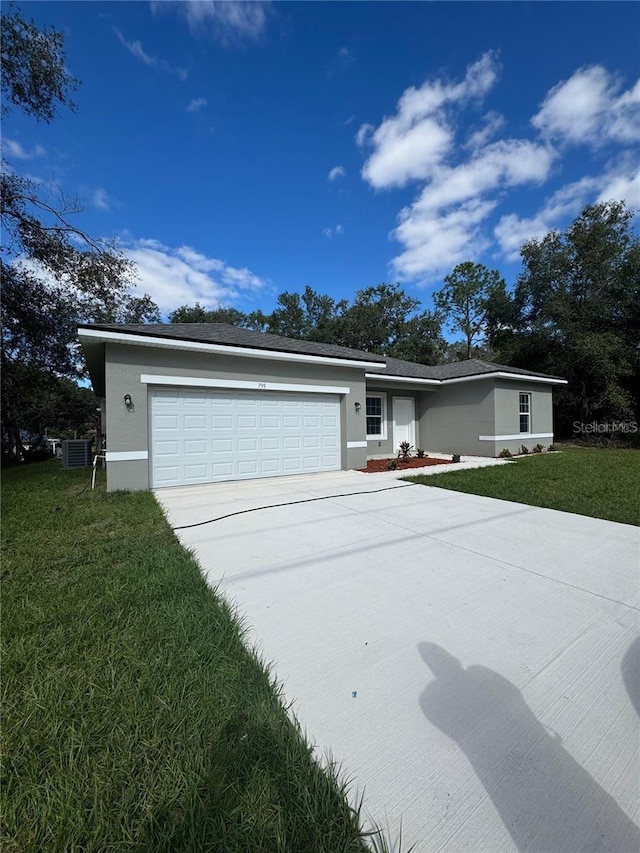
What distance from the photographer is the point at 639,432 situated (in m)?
17.8

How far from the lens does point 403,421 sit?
1412 centimetres

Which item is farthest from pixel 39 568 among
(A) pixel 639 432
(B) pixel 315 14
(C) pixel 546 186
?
(A) pixel 639 432

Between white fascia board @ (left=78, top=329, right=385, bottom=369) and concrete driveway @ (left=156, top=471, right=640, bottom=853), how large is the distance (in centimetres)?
462

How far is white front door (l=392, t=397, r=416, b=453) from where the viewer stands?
1375 centimetres

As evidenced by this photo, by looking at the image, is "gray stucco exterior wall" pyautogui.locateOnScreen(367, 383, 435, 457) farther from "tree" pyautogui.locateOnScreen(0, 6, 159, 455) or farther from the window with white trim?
"tree" pyautogui.locateOnScreen(0, 6, 159, 455)

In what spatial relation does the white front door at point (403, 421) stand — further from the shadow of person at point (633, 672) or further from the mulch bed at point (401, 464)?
the shadow of person at point (633, 672)

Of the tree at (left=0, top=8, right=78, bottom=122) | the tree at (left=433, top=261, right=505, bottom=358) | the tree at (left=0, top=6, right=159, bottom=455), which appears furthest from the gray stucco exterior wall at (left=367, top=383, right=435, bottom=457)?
the tree at (left=433, top=261, right=505, bottom=358)


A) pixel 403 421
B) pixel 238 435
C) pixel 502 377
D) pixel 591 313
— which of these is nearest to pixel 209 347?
pixel 238 435

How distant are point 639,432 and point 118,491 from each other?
2284 centimetres

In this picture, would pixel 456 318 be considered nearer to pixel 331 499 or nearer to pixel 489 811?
pixel 331 499

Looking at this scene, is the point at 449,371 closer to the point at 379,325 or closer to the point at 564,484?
the point at 564,484

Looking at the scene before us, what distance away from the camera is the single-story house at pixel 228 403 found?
734cm

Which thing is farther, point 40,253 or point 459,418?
point 459,418

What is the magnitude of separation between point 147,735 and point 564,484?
8247 millimetres
